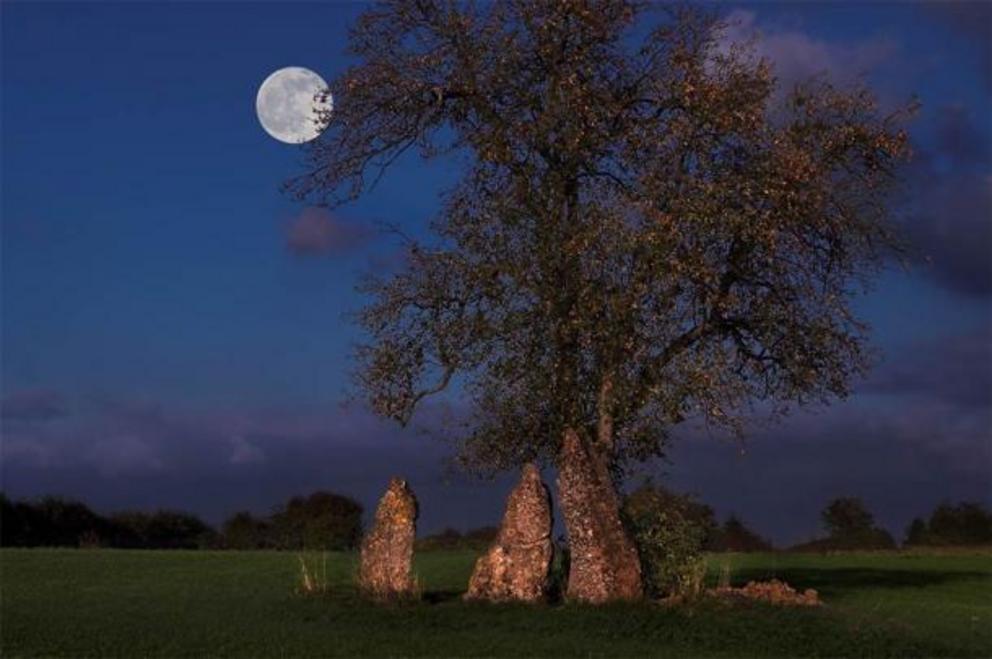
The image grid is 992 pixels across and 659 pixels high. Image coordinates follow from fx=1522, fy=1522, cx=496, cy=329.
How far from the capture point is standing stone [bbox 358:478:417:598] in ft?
100

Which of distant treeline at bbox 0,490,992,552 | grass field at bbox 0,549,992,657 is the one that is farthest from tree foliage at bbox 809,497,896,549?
grass field at bbox 0,549,992,657

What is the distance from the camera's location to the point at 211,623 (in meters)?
27.5

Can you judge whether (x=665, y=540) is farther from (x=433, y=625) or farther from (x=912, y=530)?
(x=912, y=530)

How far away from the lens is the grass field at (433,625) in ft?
81.5

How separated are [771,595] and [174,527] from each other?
164ft

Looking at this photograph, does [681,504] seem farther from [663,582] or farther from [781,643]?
[781,643]

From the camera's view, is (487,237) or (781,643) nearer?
(781,643)

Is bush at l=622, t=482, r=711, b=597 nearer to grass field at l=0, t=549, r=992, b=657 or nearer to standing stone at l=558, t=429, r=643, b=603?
standing stone at l=558, t=429, r=643, b=603

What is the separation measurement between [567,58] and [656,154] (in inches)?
104

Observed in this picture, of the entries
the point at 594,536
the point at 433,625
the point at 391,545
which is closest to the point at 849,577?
the point at 594,536

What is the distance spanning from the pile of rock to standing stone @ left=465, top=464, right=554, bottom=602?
11.0ft

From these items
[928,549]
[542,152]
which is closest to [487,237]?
[542,152]

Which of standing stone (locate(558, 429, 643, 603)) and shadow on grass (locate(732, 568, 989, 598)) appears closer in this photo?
standing stone (locate(558, 429, 643, 603))

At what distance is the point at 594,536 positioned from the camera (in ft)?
96.7
